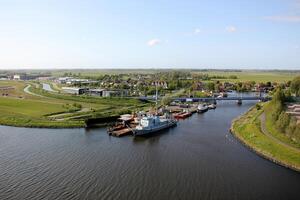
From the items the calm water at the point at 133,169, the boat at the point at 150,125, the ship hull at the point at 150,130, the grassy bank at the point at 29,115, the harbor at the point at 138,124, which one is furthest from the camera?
the grassy bank at the point at 29,115

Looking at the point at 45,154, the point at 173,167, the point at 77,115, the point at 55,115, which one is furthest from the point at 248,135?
the point at 55,115

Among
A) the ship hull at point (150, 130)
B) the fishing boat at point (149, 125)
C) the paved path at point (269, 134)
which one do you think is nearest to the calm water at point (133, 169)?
the ship hull at point (150, 130)

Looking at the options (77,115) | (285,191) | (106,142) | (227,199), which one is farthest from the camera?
(77,115)

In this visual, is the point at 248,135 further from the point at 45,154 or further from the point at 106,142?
the point at 45,154

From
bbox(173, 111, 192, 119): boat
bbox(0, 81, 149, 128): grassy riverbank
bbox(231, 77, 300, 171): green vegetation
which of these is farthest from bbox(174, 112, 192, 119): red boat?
bbox(231, 77, 300, 171): green vegetation

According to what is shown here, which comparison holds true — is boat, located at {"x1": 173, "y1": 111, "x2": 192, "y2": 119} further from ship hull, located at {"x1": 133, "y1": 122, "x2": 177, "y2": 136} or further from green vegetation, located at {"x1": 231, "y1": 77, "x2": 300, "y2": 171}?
green vegetation, located at {"x1": 231, "y1": 77, "x2": 300, "y2": 171}

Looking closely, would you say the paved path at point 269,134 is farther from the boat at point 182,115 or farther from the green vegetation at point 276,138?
the boat at point 182,115

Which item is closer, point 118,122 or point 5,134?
point 5,134
